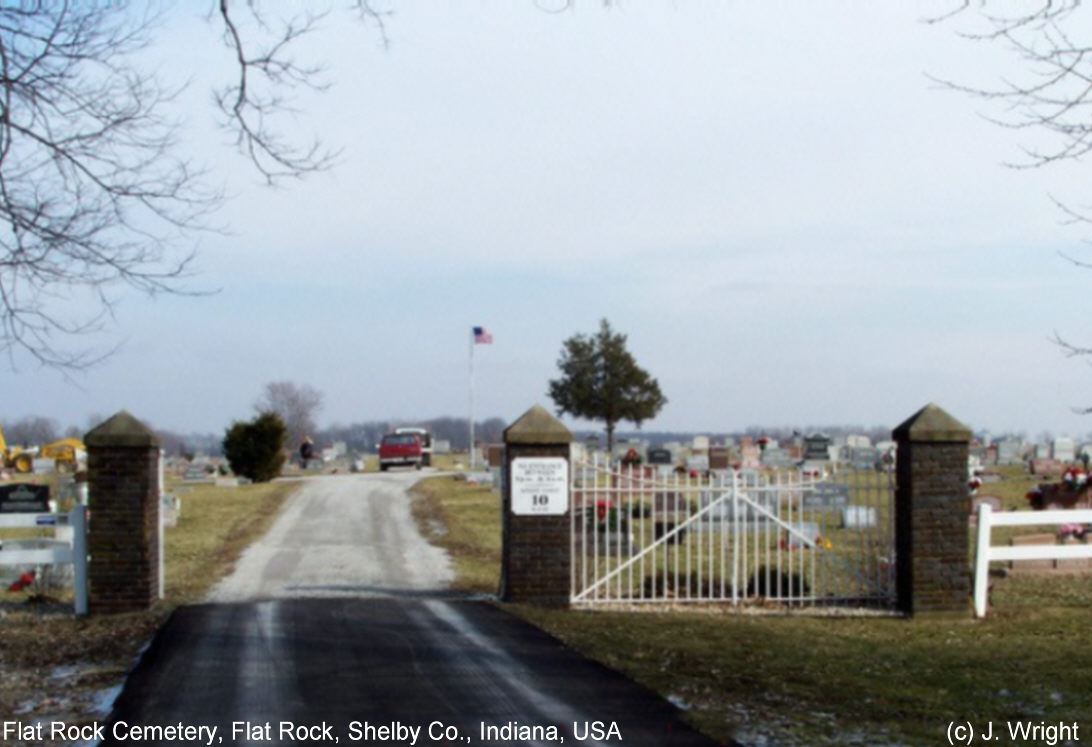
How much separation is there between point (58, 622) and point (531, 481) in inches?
202

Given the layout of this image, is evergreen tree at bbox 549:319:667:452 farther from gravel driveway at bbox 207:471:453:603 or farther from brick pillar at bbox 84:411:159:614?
brick pillar at bbox 84:411:159:614

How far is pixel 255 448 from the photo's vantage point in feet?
136

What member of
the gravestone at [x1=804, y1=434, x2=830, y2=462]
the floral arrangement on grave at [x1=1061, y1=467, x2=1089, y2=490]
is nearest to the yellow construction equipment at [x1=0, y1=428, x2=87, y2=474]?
the gravestone at [x1=804, y1=434, x2=830, y2=462]

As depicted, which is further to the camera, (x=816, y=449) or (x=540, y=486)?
(x=816, y=449)

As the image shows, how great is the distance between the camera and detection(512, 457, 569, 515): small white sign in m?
13.6

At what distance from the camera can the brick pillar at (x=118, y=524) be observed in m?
13.2

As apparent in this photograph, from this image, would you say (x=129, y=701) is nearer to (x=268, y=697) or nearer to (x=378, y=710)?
(x=268, y=697)

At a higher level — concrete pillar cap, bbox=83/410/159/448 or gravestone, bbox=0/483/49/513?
concrete pillar cap, bbox=83/410/159/448

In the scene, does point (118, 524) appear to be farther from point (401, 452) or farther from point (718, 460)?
point (401, 452)

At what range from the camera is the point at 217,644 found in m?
10.7

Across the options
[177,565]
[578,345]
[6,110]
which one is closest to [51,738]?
[6,110]

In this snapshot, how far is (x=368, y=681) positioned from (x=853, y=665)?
4168 mm

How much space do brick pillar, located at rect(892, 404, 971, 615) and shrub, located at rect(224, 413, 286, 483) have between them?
30734 millimetres

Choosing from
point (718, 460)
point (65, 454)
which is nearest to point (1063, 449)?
point (718, 460)
